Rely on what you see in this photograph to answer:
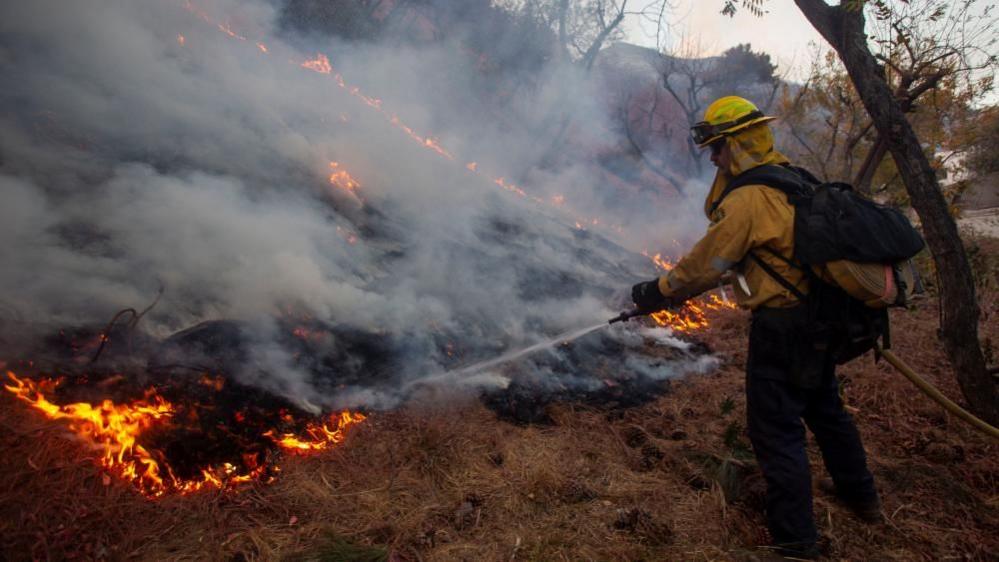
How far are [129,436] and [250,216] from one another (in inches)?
85.2

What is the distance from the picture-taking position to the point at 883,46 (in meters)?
6.61

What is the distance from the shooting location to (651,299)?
2850 millimetres

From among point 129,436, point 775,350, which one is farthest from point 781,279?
point 129,436

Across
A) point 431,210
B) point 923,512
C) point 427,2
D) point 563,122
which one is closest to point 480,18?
point 427,2

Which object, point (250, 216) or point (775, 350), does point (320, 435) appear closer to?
point (250, 216)

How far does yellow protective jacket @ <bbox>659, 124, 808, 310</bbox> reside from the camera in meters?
2.38

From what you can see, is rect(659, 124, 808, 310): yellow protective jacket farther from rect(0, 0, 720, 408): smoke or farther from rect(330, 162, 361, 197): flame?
rect(330, 162, 361, 197): flame

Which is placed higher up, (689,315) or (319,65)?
(689,315)

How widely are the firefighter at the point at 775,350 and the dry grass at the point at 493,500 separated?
23 centimetres

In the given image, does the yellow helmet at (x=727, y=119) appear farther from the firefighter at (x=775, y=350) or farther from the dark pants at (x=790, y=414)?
the dark pants at (x=790, y=414)

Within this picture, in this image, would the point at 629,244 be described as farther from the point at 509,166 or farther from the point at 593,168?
the point at 593,168

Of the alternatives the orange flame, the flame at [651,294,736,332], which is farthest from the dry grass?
the orange flame

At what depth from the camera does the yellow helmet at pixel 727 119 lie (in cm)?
262

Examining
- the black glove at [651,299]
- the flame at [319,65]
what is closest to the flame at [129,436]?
the black glove at [651,299]
